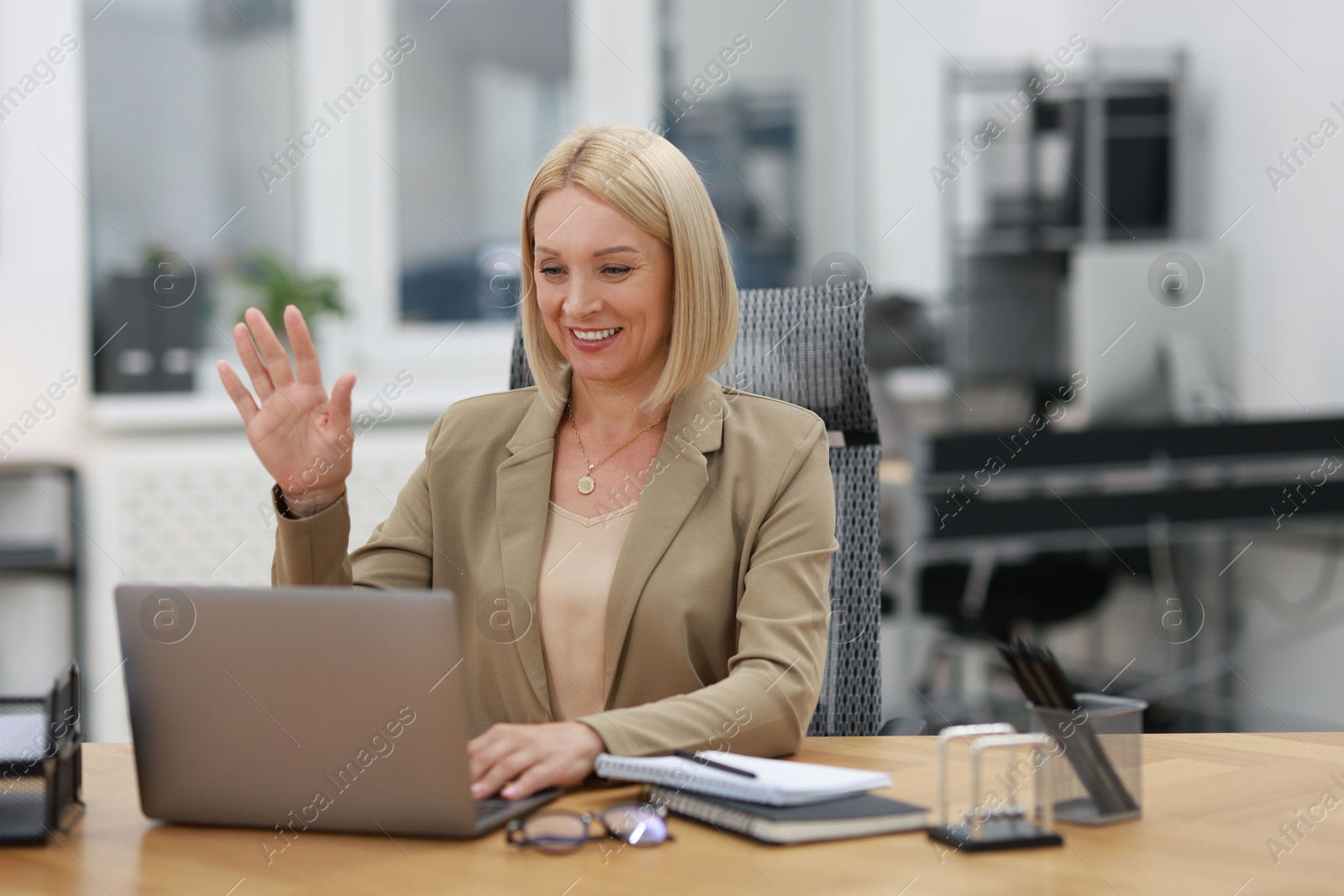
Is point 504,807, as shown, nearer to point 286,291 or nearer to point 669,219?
point 669,219

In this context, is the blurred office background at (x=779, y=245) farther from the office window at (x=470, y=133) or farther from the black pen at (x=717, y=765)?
the black pen at (x=717, y=765)

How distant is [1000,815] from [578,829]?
326mm

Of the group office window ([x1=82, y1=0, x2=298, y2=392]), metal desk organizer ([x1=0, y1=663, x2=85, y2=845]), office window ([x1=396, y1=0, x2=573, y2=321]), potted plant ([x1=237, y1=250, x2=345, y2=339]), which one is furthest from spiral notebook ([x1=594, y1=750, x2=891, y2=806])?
office window ([x1=396, y1=0, x2=573, y2=321])

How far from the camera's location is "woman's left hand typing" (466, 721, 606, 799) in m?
1.06

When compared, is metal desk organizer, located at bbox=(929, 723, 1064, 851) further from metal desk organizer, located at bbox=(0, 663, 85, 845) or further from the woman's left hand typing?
metal desk organizer, located at bbox=(0, 663, 85, 845)

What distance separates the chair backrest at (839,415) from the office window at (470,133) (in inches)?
87.7

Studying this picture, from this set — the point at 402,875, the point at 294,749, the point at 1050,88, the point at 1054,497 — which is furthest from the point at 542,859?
the point at 1050,88

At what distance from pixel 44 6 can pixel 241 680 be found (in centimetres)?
290

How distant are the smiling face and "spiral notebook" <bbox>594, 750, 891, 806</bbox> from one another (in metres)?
0.52

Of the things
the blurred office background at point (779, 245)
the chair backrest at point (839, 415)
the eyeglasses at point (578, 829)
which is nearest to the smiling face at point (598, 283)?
the chair backrest at point (839, 415)

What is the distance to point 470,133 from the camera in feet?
12.5

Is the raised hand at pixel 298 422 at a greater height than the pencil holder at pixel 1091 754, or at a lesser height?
greater

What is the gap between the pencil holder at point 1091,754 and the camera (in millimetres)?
1000

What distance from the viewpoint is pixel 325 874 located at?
929 millimetres
